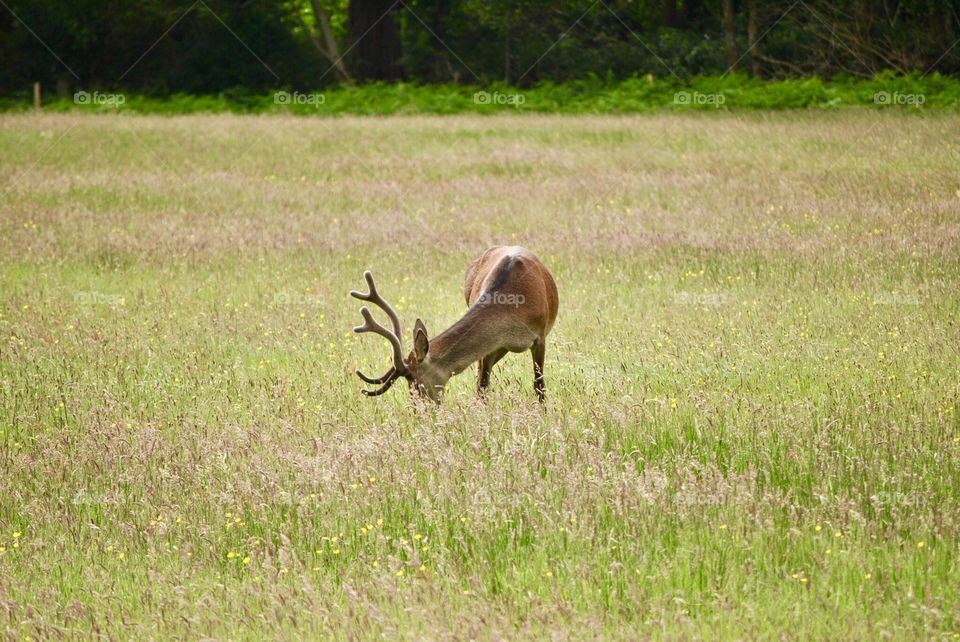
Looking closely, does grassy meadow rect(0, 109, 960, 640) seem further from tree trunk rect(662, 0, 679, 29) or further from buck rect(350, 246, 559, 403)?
tree trunk rect(662, 0, 679, 29)

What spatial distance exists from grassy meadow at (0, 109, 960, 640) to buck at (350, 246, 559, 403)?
0.26 metres

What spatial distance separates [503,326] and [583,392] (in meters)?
0.66

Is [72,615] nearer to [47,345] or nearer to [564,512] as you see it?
[564,512]

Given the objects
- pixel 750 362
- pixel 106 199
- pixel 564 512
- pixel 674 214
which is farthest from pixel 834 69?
pixel 564 512

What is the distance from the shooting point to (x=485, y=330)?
22.7ft

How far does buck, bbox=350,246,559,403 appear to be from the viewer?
655 centimetres

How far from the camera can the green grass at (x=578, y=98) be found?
2705cm

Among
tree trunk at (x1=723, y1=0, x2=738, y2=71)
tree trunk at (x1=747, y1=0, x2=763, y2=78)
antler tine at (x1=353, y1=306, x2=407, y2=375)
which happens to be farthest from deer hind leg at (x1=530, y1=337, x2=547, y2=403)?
tree trunk at (x1=723, y1=0, x2=738, y2=71)

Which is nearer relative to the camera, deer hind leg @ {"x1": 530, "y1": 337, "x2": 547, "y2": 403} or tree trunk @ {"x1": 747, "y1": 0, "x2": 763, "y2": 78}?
deer hind leg @ {"x1": 530, "y1": 337, "x2": 547, "y2": 403}

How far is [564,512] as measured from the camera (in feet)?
16.4

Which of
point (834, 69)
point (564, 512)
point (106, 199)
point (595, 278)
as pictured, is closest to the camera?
point (564, 512)

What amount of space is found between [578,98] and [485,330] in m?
26.5

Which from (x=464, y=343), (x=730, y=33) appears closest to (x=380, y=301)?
(x=464, y=343)

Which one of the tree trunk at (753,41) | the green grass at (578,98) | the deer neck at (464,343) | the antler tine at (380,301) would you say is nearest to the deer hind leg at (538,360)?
the deer neck at (464,343)
